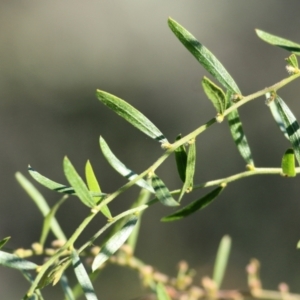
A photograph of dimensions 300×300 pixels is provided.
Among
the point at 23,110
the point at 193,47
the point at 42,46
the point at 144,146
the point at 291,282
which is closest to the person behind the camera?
the point at 193,47

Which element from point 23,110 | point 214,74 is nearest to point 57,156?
point 23,110

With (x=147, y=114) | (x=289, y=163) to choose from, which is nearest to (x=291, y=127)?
(x=289, y=163)

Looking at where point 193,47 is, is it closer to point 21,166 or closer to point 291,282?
point 291,282

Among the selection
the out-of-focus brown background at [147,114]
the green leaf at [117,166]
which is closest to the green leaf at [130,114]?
the green leaf at [117,166]

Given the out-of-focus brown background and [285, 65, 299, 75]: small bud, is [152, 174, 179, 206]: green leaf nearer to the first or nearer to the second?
[285, 65, 299, 75]: small bud

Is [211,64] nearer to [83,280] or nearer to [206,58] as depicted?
[206,58]

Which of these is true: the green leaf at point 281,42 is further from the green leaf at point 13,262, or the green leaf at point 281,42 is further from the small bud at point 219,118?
the green leaf at point 13,262

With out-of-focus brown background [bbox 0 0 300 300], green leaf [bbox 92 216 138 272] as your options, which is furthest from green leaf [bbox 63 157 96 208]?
out-of-focus brown background [bbox 0 0 300 300]
